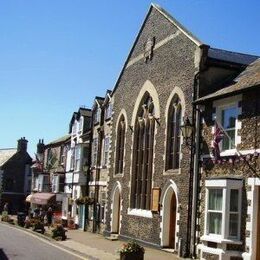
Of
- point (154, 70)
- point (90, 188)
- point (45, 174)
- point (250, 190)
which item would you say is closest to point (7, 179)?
point (45, 174)

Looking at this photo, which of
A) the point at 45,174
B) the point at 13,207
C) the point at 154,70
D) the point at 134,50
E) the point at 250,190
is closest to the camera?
the point at 250,190

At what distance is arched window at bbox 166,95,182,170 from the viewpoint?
24641mm

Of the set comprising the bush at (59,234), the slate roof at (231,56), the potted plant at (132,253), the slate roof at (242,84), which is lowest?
the bush at (59,234)

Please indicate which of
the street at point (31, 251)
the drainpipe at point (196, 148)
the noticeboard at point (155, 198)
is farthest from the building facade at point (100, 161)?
the drainpipe at point (196, 148)

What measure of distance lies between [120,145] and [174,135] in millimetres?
7844

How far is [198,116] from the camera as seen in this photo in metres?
22.3

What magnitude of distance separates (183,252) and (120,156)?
1093 cm

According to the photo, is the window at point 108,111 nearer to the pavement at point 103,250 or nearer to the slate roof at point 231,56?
the pavement at point 103,250

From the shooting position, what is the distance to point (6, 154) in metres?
76.2

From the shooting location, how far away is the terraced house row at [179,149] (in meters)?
18.9

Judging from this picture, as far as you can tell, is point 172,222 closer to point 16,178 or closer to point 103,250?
point 103,250

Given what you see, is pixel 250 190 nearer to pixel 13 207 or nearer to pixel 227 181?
pixel 227 181

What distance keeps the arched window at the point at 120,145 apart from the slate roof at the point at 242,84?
10.5m

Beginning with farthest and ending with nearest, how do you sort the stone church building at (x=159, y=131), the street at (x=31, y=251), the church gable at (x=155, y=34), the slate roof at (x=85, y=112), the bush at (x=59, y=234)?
the slate roof at (x=85, y=112) < the bush at (x=59, y=234) < the church gable at (x=155, y=34) < the stone church building at (x=159, y=131) < the street at (x=31, y=251)
